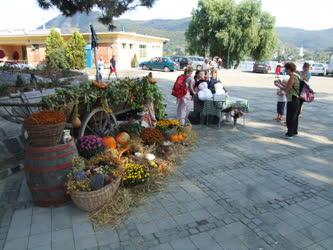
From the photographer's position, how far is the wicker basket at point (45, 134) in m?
3.87

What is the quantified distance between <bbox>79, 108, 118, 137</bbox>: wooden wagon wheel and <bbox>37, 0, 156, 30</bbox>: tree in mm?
4486

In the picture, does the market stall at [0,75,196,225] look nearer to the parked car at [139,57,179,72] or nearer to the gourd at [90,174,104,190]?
the gourd at [90,174,104,190]

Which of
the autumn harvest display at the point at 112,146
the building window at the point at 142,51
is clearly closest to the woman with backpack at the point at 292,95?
the autumn harvest display at the point at 112,146

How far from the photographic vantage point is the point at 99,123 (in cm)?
586

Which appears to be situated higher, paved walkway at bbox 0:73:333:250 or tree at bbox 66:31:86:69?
tree at bbox 66:31:86:69

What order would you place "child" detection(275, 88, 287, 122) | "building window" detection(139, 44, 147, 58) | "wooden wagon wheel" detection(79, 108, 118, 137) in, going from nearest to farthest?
"wooden wagon wheel" detection(79, 108, 118, 137) < "child" detection(275, 88, 287, 122) < "building window" detection(139, 44, 147, 58)

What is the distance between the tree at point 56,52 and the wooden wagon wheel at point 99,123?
21.8m

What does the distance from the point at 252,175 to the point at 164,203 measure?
1720mm

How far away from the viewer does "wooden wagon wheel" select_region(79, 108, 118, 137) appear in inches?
213

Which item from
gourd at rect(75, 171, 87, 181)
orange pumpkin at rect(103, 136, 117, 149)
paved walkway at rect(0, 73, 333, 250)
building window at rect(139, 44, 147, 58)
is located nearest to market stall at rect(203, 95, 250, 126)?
paved walkway at rect(0, 73, 333, 250)

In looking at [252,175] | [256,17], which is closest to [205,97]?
[252,175]

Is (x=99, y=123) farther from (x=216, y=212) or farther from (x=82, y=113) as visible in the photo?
(x=216, y=212)

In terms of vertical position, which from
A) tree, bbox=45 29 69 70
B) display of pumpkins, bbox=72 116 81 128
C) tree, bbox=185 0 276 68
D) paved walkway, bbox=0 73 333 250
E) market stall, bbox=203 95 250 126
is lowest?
paved walkway, bbox=0 73 333 250

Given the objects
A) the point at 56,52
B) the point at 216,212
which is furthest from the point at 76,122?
the point at 56,52
